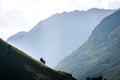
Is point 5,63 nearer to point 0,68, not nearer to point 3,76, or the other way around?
point 0,68

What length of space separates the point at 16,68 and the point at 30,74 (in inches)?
426

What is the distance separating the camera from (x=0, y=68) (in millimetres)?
188500

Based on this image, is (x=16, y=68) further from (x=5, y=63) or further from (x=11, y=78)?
(x=11, y=78)

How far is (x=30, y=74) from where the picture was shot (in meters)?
198

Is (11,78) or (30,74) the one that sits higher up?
(30,74)

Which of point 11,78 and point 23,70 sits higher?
point 23,70

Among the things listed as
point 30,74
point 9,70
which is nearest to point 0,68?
point 9,70

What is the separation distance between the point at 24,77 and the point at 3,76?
17.2 m

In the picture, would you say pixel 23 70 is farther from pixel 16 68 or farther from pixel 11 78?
pixel 11 78

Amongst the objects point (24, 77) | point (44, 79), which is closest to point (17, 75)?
point (24, 77)

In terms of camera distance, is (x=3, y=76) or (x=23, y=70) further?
(x=23, y=70)

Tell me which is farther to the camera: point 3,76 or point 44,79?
point 44,79

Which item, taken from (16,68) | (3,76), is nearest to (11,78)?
(3,76)

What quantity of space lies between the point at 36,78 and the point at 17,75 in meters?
13.6
